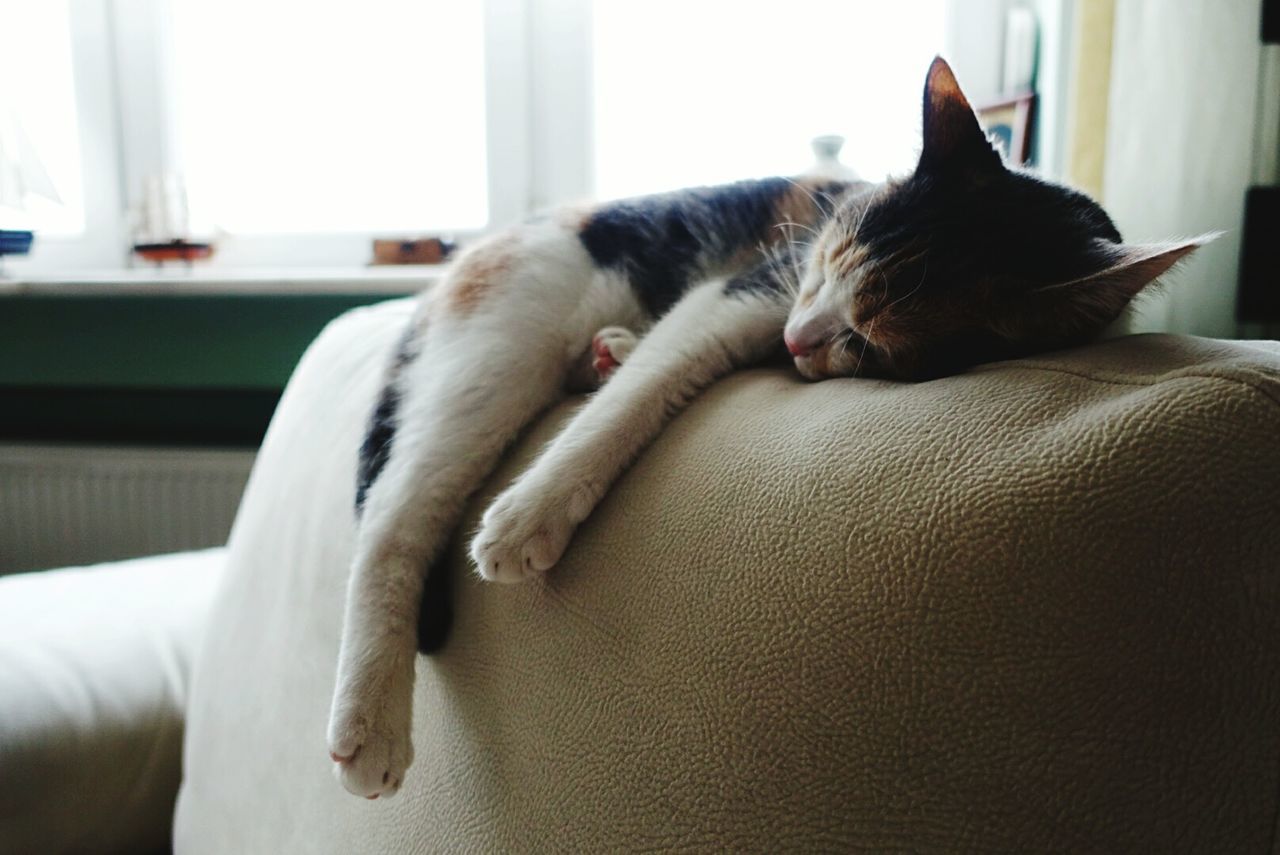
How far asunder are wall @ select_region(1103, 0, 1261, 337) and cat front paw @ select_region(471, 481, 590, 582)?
1.96 feet

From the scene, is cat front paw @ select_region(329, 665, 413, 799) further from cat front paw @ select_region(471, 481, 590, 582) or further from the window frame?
the window frame

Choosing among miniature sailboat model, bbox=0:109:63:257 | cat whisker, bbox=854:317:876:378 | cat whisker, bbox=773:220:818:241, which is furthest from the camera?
miniature sailboat model, bbox=0:109:63:257

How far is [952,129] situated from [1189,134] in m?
0.49

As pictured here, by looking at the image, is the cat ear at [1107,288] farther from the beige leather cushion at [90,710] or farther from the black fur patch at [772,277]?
the beige leather cushion at [90,710]

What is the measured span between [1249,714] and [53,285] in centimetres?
221

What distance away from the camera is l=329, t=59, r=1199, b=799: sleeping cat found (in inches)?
22.6

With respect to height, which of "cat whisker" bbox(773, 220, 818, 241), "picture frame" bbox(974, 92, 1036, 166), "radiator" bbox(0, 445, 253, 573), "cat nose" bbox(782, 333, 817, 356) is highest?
"picture frame" bbox(974, 92, 1036, 166)

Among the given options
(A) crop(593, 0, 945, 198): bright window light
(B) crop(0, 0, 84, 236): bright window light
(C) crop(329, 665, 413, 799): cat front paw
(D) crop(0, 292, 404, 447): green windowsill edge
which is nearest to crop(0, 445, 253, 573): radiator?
(D) crop(0, 292, 404, 447): green windowsill edge

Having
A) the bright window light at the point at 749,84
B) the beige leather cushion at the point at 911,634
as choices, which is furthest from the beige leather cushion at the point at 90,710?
the bright window light at the point at 749,84

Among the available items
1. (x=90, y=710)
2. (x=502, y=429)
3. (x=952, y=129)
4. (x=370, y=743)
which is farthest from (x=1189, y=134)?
(x=90, y=710)

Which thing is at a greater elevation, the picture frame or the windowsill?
the picture frame

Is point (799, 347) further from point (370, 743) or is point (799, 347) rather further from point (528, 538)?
point (370, 743)

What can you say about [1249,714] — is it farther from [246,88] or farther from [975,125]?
[246,88]

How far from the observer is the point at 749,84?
1.92 m
